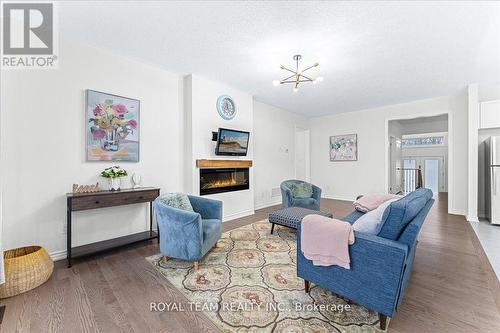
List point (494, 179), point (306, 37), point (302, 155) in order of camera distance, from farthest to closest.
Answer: point (302, 155) → point (494, 179) → point (306, 37)

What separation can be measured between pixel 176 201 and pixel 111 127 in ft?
4.83

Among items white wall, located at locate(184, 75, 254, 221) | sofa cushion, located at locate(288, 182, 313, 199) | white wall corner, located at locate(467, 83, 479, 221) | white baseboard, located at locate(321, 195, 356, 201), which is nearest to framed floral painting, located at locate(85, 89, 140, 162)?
white wall, located at locate(184, 75, 254, 221)

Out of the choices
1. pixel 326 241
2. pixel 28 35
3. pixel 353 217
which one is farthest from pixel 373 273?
pixel 28 35

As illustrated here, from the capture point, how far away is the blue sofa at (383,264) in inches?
55.9

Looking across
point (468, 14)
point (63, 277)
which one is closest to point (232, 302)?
point (63, 277)

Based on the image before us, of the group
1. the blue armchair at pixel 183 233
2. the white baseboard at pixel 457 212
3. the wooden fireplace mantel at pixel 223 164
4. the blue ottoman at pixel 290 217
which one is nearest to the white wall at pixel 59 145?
the wooden fireplace mantel at pixel 223 164

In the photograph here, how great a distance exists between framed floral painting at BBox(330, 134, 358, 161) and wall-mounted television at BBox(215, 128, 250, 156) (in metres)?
3.48

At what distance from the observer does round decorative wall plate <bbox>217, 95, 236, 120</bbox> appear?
13.9 feet

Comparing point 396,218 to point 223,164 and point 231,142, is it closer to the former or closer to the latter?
point 223,164

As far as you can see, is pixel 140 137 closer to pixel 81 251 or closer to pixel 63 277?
pixel 81 251

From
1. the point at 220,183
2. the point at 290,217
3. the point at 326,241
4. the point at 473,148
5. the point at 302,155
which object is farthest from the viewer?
the point at 302,155

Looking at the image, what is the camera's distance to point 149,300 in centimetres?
186

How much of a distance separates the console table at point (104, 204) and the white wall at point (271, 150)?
292 cm

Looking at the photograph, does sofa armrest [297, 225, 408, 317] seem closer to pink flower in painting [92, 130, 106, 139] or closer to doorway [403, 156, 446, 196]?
pink flower in painting [92, 130, 106, 139]
